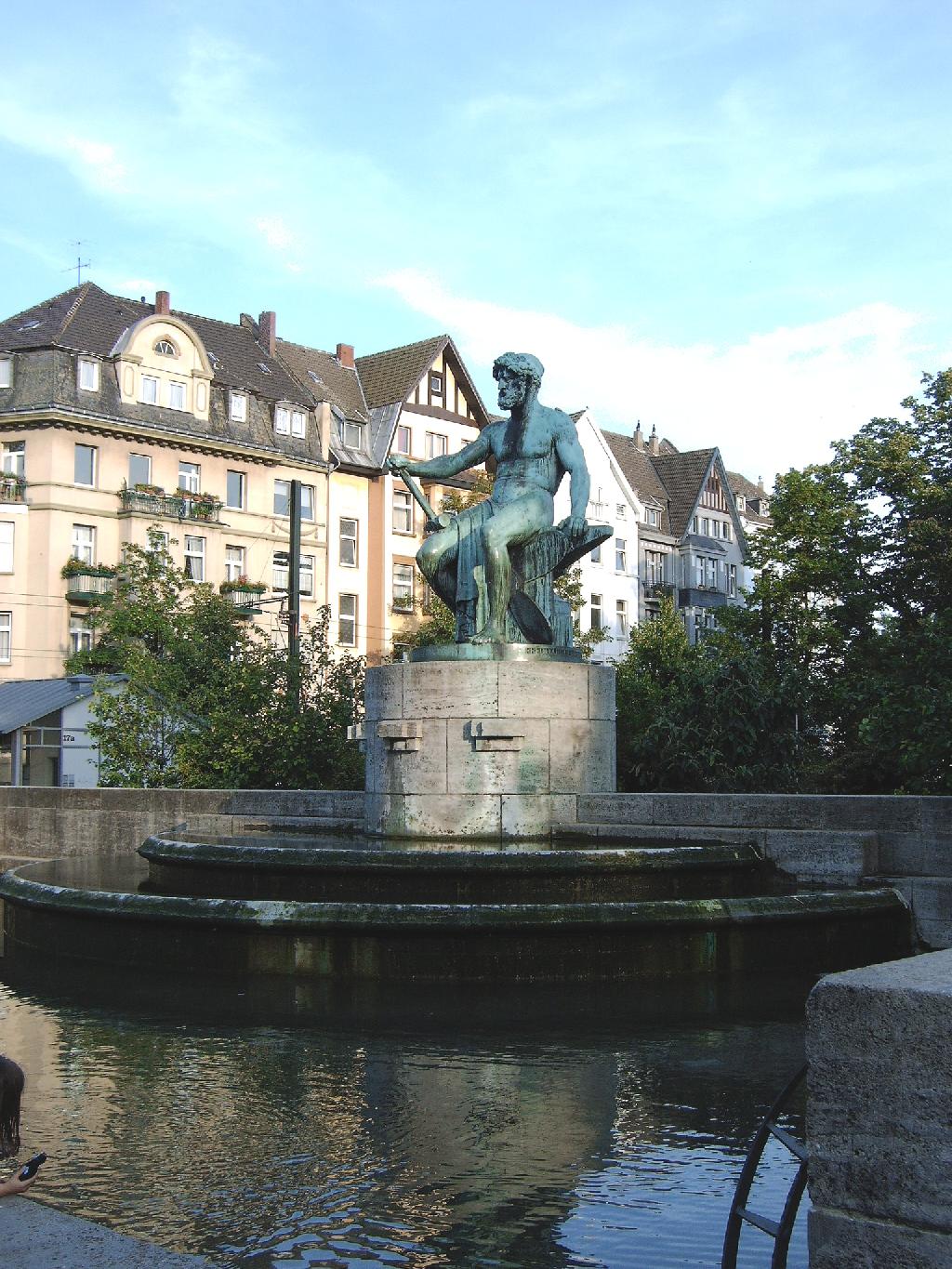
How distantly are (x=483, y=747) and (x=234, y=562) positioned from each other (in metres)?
42.3

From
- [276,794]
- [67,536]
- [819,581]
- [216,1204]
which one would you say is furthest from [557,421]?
[67,536]

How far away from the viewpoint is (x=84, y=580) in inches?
1890

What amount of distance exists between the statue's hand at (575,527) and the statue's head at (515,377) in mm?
1232

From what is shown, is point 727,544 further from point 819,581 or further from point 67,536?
point 67,536

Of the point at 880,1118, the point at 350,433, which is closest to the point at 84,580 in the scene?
the point at 350,433

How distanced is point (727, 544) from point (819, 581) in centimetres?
3401

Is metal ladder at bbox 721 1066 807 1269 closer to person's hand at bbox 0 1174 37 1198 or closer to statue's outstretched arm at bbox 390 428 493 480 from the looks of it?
person's hand at bbox 0 1174 37 1198

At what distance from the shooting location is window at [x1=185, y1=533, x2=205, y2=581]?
51781mm

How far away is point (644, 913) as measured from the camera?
9.27 metres

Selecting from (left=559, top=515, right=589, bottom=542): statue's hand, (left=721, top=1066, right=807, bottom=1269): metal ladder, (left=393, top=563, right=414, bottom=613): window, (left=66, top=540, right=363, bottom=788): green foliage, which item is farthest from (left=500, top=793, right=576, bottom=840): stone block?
(left=393, top=563, right=414, bottom=613): window

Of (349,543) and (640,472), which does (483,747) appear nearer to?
(349,543)

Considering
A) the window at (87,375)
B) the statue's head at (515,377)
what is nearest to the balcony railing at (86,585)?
the window at (87,375)

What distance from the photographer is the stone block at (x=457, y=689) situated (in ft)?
41.1

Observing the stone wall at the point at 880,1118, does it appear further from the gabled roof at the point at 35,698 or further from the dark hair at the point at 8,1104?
the gabled roof at the point at 35,698
